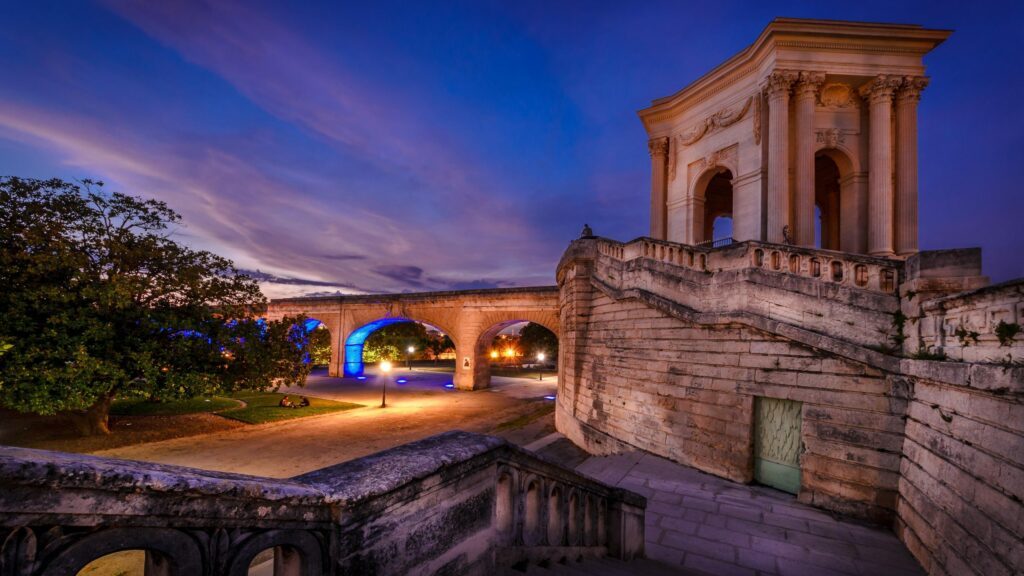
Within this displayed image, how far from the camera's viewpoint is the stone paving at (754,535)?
5.19 m

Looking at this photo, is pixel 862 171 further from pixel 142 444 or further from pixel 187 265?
pixel 142 444

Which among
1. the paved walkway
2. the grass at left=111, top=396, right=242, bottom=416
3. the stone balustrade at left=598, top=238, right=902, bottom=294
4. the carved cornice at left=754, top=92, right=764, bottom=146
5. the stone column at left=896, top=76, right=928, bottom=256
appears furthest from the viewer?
the grass at left=111, top=396, right=242, bottom=416

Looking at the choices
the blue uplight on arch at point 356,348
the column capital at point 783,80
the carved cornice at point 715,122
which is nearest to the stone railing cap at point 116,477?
the column capital at point 783,80

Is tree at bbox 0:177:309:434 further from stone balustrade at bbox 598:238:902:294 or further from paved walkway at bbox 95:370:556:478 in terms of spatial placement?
stone balustrade at bbox 598:238:902:294

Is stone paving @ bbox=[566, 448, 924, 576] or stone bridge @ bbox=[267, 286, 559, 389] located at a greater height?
stone bridge @ bbox=[267, 286, 559, 389]

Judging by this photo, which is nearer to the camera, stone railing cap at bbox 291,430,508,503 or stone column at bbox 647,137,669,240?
stone railing cap at bbox 291,430,508,503

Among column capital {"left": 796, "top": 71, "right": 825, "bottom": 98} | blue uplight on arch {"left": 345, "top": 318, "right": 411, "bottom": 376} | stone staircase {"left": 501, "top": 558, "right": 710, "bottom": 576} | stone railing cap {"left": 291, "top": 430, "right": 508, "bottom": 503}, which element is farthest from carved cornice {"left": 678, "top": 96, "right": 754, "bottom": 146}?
blue uplight on arch {"left": 345, "top": 318, "right": 411, "bottom": 376}

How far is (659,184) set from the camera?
804 inches

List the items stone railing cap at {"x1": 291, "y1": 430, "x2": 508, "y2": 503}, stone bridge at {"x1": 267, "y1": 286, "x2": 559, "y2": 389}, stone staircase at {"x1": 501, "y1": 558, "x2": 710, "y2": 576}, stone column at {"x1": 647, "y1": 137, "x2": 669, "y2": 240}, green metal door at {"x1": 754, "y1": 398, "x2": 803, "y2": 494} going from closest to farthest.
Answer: stone railing cap at {"x1": 291, "y1": 430, "x2": 508, "y2": 503} → stone staircase at {"x1": 501, "y1": 558, "x2": 710, "y2": 576} → green metal door at {"x1": 754, "y1": 398, "x2": 803, "y2": 494} → stone column at {"x1": 647, "y1": 137, "x2": 669, "y2": 240} → stone bridge at {"x1": 267, "y1": 286, "x2": 559, "y2": 389}

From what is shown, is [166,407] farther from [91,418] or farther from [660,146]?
[660,146]

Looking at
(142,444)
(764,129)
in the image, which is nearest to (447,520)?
(142,444)

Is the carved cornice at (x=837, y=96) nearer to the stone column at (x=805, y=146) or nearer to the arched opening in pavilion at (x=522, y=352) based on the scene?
the stone column at (x=805, y=146)

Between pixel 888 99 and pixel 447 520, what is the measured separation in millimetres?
20282

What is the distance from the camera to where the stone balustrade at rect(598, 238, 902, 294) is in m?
6.65
